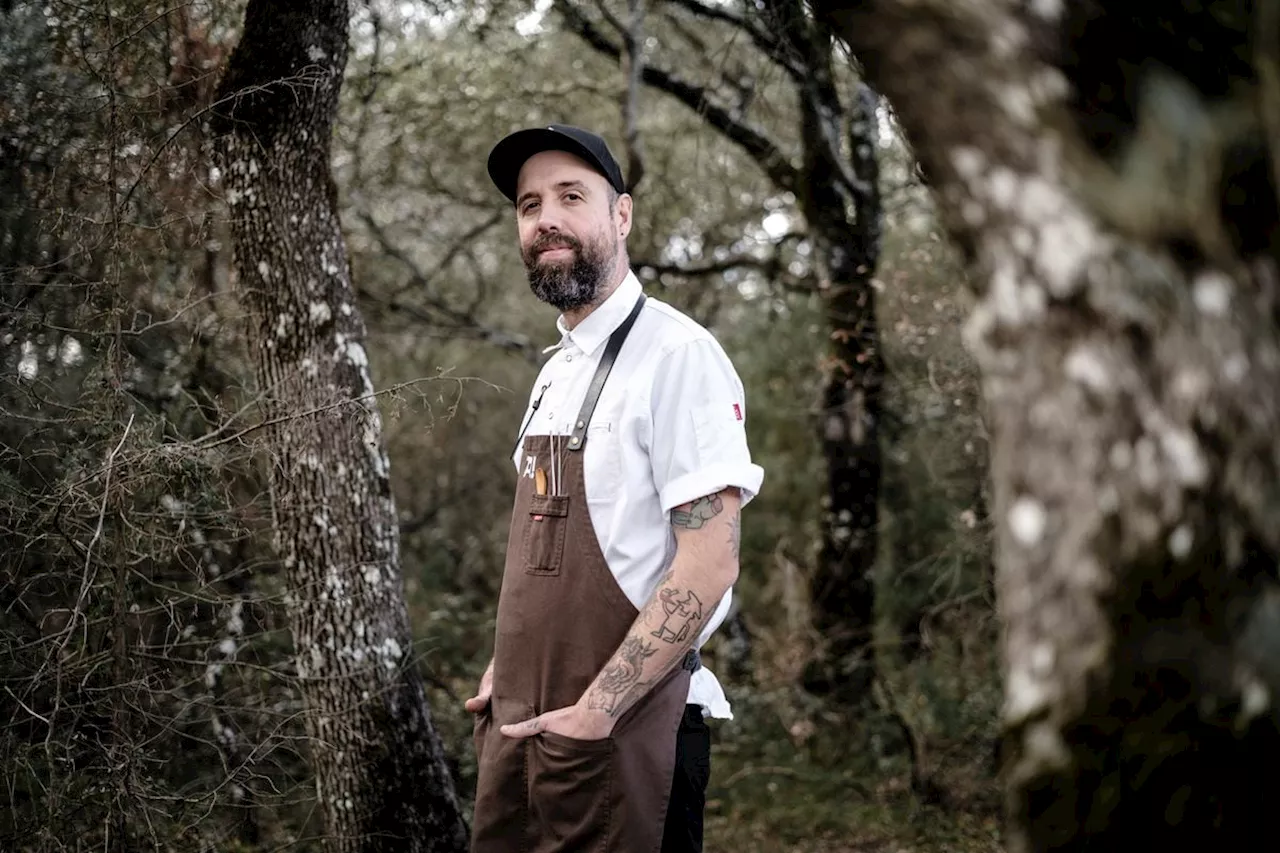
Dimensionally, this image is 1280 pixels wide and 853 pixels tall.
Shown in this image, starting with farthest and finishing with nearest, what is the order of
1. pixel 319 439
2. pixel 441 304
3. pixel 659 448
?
pixel 441 304, pixel 319 439, pixel 659 448

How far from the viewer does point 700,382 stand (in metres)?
2.69

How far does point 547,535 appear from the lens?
277 cm

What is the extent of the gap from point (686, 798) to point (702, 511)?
764mm

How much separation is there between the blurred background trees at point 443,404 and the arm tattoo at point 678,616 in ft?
3.60

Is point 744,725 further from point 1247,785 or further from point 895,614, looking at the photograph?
point 1247,785

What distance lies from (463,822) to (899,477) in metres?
6.43

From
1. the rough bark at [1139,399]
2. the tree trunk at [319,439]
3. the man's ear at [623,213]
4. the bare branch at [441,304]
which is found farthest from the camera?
the bare branch at [441,304]

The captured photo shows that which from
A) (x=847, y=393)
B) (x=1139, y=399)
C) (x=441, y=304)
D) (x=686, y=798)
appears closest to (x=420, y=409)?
(x=686, y=798)

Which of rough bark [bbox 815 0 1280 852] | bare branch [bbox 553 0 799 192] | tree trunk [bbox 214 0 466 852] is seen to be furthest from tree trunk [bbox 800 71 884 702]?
rough bark [bbox 815 0 1280 852]

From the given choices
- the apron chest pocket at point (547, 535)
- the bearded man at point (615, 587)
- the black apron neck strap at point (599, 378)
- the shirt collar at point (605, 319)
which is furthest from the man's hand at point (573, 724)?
the shirt collar at point (605, 319)

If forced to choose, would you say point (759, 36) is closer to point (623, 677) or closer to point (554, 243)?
point (554, 243)

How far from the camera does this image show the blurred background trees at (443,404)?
3355mm

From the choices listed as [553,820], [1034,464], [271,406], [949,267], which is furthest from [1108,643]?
[949,267]

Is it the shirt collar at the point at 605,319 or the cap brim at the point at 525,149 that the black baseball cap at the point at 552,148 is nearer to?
the cap brim at the point at 525,149
